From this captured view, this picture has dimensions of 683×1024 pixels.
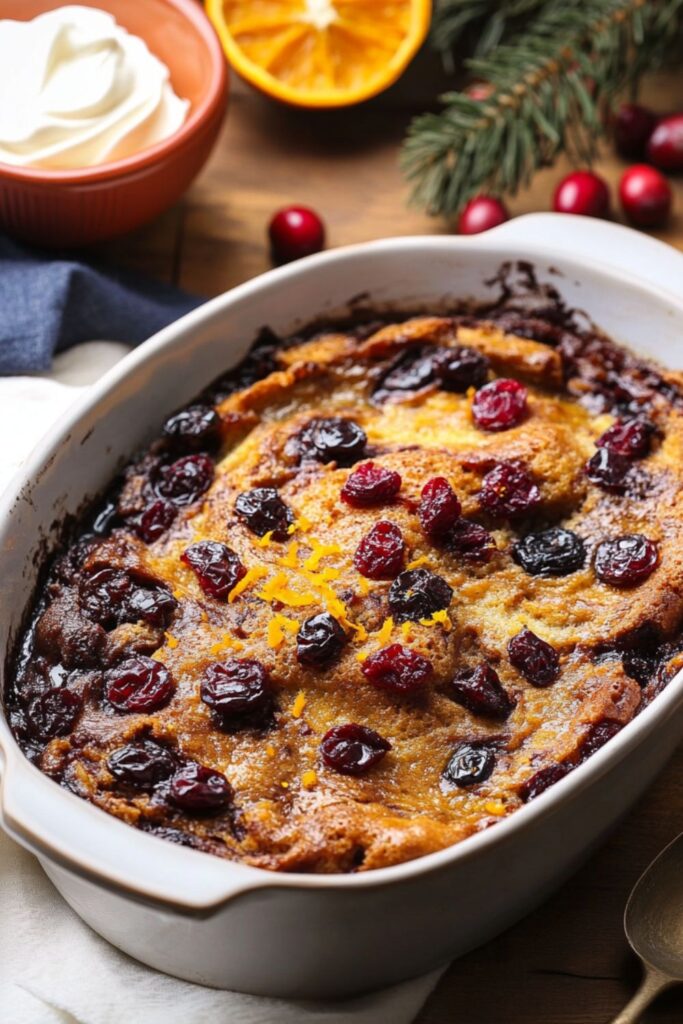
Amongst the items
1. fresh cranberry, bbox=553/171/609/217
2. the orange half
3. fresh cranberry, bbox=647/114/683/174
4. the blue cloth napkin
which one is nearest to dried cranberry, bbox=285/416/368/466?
the blue cloth napkin

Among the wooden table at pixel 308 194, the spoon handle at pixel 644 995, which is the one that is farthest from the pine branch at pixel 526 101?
the spoon handle at pixel 644 995

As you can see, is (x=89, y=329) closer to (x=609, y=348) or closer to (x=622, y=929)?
(x=609, y=348)

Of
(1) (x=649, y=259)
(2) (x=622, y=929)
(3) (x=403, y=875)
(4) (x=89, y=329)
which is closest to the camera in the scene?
(3) (x=403, y=875)

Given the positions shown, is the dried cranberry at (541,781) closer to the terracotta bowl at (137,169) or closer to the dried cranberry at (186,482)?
the dried cranberry at (186,482)

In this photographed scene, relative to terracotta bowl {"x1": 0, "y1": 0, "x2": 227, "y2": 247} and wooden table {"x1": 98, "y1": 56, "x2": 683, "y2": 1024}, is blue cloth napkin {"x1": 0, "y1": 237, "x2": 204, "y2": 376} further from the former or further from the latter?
wooden table {"x1": 98, "y1": 56, "x2": 683, "y2": 1024}

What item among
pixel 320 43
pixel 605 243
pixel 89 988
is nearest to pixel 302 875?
pixel 89 988

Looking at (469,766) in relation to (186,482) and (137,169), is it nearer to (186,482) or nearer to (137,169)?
(186,482)

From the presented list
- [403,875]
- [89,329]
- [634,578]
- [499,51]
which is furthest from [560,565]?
[499,51]
